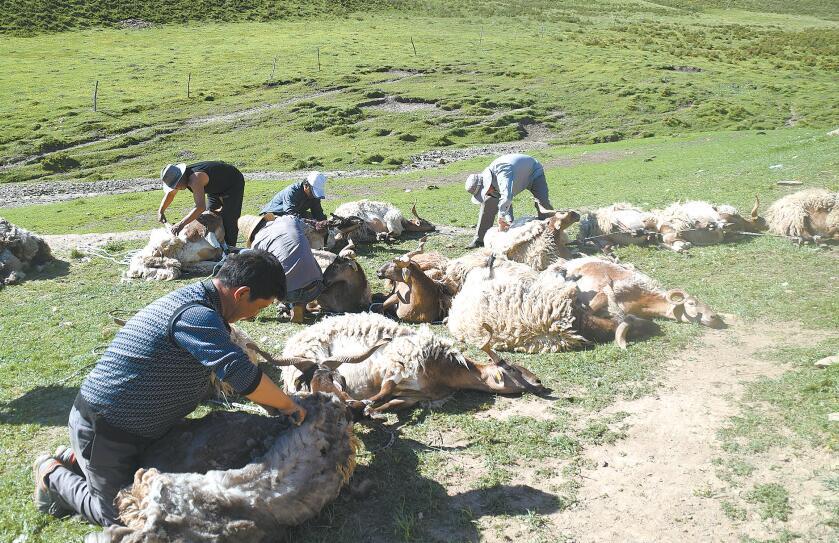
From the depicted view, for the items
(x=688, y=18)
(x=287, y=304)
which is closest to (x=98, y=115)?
(x=287, y=304)

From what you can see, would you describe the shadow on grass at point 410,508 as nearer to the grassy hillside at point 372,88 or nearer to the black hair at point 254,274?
the black hair at point 254,274

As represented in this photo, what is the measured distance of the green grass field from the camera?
468cm

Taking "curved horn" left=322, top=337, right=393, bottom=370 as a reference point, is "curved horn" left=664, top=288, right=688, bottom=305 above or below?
above

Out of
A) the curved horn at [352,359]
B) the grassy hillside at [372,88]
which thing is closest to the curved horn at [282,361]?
the curved horn at [352,359]

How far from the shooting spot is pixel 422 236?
43.9 feet

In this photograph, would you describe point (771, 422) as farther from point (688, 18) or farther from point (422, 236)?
point (688, 18)

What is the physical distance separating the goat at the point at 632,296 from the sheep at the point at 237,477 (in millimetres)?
3833

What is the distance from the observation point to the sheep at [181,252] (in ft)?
36.4

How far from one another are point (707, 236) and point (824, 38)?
2901 inches

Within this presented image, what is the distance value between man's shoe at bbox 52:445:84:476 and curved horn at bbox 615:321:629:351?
490cm

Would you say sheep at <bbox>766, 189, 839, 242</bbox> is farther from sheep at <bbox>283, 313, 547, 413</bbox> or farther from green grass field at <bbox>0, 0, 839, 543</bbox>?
sheep at <bbox>283, 313, 547, 413</bbox>

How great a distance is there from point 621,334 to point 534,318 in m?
0.90

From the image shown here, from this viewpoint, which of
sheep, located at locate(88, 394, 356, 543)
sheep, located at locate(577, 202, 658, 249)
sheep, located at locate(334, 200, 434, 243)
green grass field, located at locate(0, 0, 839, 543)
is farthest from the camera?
sheep, located at locate(334, 200, 434, 243)

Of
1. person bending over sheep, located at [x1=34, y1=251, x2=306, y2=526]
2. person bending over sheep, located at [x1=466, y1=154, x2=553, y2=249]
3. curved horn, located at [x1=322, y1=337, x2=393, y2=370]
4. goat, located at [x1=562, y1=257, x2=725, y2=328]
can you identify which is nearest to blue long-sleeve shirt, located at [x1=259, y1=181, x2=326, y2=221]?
person bending over sheep, located at [x1=466, y1=154, x2=553, y2=249]
